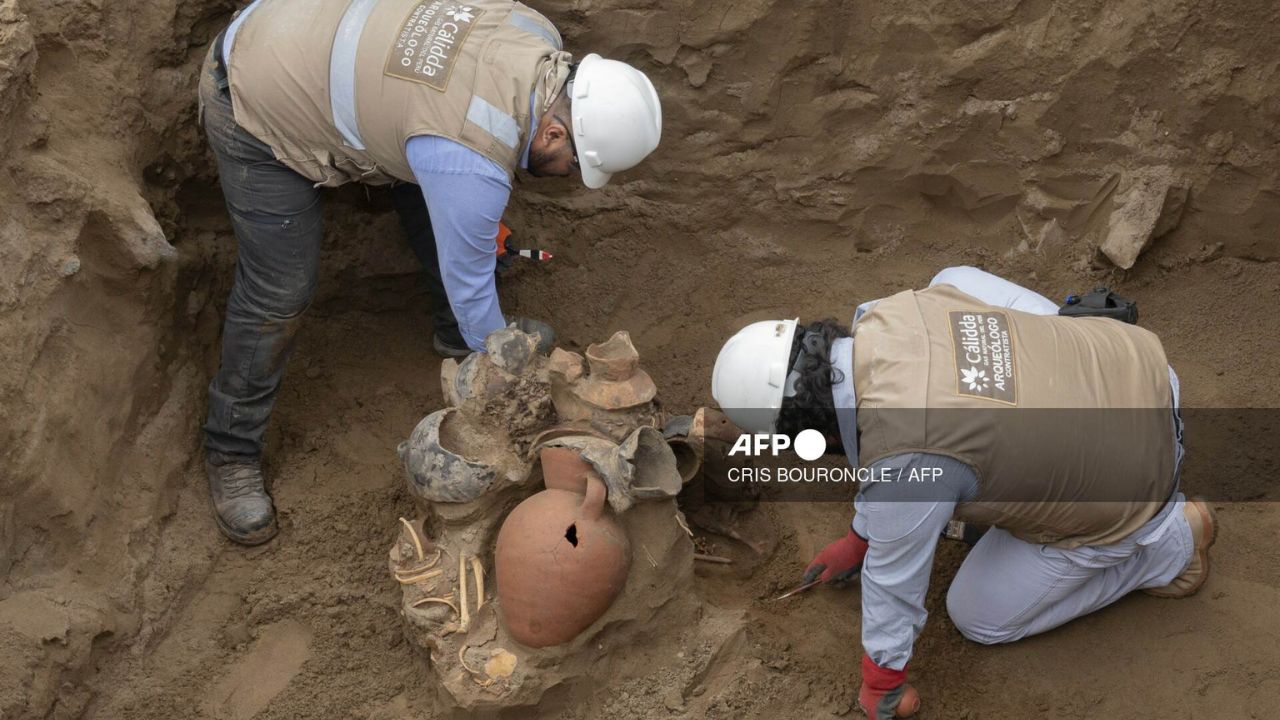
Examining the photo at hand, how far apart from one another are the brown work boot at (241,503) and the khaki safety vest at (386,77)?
1.09 metres

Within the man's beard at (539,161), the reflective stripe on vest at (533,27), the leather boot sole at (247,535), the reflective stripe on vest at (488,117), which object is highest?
the reflective stripe on vest at (533,27)

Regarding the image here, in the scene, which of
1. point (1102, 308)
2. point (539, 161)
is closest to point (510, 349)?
point (539, 161)

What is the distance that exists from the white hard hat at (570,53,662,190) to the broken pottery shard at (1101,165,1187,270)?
2.00m

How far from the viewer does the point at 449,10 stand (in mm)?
3199

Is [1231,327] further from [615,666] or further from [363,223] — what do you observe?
[363,223]

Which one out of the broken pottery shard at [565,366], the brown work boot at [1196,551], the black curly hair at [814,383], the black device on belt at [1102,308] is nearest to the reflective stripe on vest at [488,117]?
the broken pottery shard at [565,366]

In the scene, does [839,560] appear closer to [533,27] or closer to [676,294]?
[676,294]

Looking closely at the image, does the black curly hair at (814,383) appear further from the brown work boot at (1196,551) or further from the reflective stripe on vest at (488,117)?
the brown work boot at (1196,551)

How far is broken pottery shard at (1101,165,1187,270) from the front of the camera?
13.7 feet

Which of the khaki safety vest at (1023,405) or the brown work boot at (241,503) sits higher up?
the khaki safety vest at (1023,405)

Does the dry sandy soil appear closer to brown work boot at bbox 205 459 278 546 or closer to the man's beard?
brown work boot at bbox 205 459 278 546

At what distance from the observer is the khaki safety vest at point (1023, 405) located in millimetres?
2684
